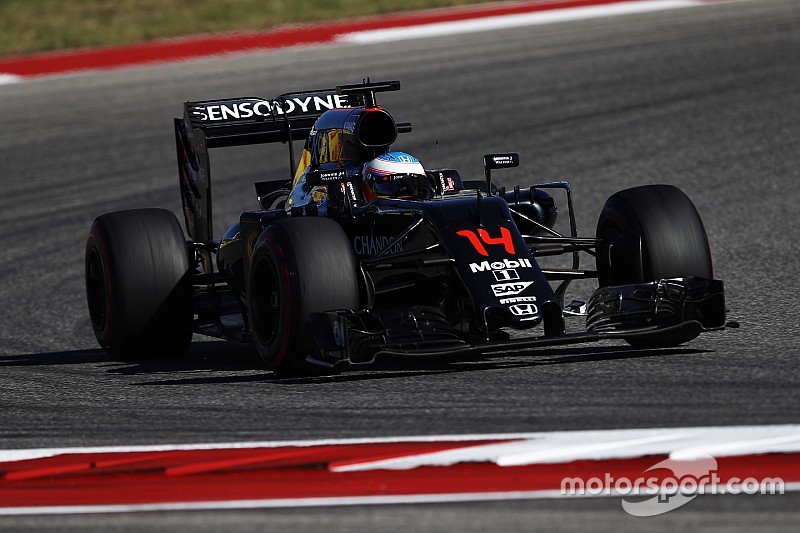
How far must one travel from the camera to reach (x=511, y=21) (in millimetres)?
23359

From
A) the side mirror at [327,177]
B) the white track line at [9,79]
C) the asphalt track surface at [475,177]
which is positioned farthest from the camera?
the white track line at [9,79]

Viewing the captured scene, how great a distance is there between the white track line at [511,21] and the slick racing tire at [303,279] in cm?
1485

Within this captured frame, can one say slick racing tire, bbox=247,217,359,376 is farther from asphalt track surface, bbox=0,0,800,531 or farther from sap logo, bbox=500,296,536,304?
sap logo, bbox=500,296,536,304

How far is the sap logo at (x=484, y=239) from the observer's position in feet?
25.9

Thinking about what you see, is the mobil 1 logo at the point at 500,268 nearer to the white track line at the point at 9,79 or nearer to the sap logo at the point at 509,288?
the sap logo at the point at 509,288

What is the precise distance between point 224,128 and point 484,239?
3300 millimetres


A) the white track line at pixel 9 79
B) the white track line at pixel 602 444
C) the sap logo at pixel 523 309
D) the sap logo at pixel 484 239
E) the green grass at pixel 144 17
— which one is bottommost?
the white track line at pixel 602 444

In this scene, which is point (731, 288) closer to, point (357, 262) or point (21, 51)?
point (357, 262)

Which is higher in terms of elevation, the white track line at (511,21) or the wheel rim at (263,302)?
the white track line at (511,21)

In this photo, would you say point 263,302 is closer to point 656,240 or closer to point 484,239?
point 484,239

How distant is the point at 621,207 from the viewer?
852 cm

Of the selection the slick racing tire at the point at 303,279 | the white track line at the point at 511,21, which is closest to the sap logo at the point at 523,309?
the slick racing tire at the point at 303,279

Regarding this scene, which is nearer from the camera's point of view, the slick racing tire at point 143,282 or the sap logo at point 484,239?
the sap logo at point 484,239

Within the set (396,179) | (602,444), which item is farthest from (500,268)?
(602,444)
